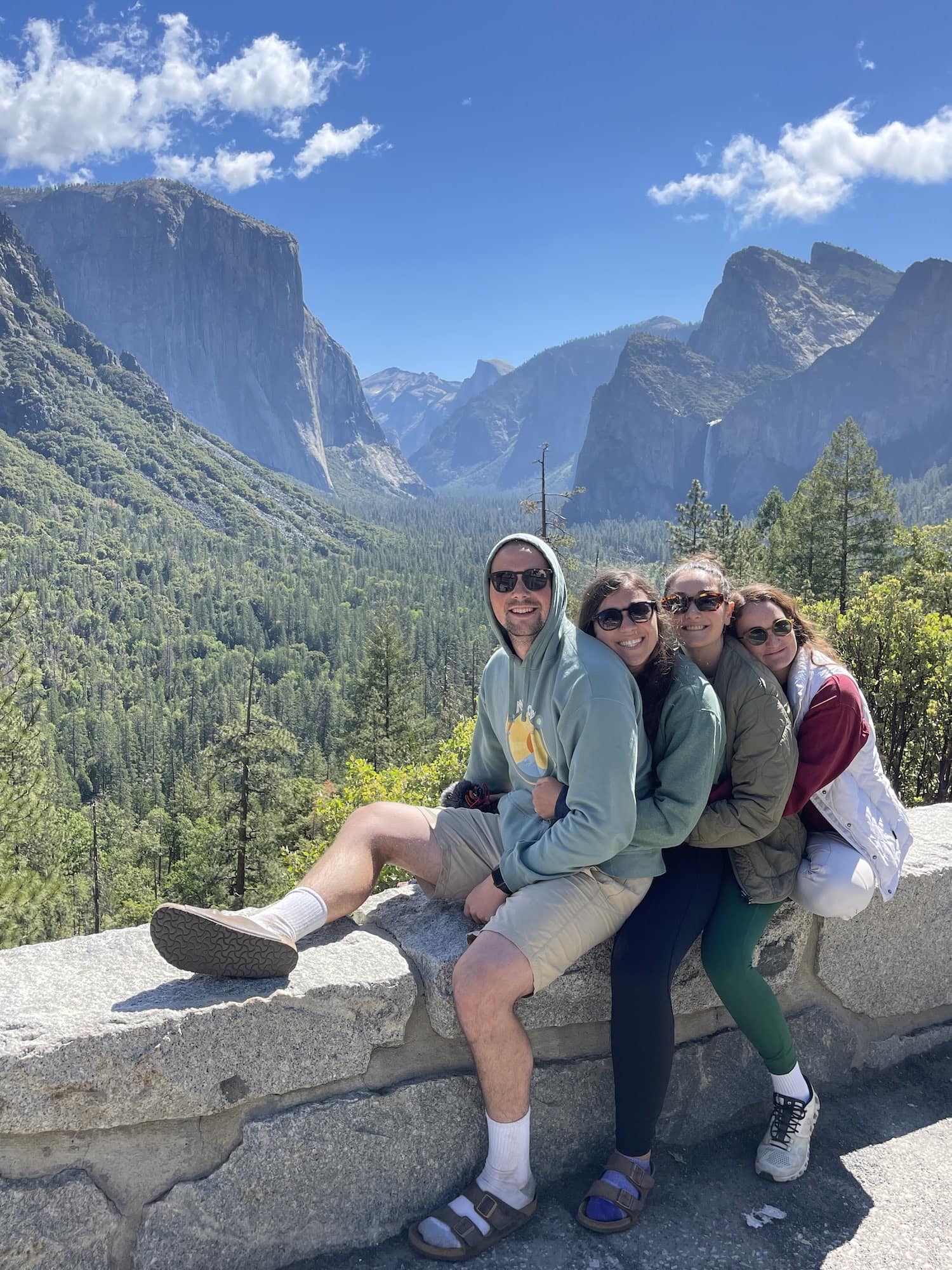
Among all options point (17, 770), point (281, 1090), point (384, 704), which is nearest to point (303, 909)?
point (281, 1090)

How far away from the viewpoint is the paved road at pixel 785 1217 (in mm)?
2383

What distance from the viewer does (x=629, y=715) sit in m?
2.67

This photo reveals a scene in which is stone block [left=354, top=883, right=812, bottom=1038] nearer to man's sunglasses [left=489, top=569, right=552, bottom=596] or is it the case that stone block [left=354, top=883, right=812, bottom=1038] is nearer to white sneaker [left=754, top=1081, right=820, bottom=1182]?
white sneaker [left=754, top=1081, right=820, bottom=1182]

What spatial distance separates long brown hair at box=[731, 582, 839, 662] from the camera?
3156mm

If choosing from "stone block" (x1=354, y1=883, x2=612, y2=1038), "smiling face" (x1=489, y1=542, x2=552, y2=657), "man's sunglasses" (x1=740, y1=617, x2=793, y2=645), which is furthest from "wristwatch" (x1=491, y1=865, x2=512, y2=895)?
"man's sunglasses" (x1=740, y1=617, x2=793, y2=645)

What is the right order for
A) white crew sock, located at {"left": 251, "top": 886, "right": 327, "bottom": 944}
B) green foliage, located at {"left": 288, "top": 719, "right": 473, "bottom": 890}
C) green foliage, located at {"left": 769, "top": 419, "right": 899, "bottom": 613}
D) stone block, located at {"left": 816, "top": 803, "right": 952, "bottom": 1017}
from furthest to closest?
green foliage, located at {"left": 769, "top": 419, "right": 899, "bottom": 613} < green foliage, located at {"left": 288, "top": 719, "right": 473, "bottom": 890} < stone block, located at {"left": 816, "top": 803, "right": 952, "bottom": 1017} < white crew sock, located at {"left": 251, "top": 886, "right": 327, "bottom": 944}

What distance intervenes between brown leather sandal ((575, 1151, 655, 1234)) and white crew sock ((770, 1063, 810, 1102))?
55 cm

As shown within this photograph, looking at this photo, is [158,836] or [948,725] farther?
[158,836]

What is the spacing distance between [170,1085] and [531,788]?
4.74ft

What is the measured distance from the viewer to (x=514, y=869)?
279cm

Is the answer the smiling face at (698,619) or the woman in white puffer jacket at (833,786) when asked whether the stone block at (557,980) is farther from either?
the smiling face at (698,619)

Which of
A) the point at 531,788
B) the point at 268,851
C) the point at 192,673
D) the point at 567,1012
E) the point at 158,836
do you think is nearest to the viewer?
the point at 567,1012

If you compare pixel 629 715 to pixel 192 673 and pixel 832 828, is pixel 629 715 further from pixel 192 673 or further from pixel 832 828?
pixel 192 673

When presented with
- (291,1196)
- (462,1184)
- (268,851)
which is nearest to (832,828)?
(462,1184)
